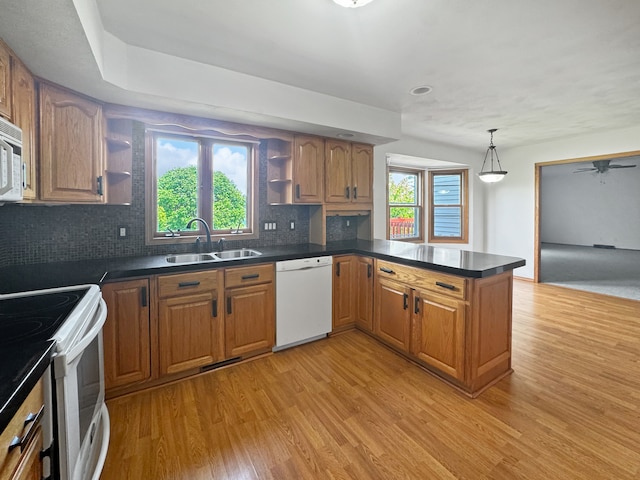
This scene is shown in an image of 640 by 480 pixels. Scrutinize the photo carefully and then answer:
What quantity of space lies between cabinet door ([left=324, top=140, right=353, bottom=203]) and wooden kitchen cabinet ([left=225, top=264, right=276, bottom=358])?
4.03 ft

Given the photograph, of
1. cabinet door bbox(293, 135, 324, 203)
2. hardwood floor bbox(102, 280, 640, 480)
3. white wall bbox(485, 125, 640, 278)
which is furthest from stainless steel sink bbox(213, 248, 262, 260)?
white wall bbox(485, 125, 640, 278)

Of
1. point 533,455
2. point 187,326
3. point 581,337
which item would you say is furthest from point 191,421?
point 581,337

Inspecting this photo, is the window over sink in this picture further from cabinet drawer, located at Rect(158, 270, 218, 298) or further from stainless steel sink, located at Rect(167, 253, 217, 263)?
cabinet drawer, located at Rect(158, 270, 218, 298)

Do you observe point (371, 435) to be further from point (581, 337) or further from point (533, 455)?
point (581, 337)

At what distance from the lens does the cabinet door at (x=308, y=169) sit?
3.23 metres

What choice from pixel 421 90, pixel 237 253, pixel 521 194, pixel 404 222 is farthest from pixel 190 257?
pixel 521 194

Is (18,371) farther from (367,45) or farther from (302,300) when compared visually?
(367,45)

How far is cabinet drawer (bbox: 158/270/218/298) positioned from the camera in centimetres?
226

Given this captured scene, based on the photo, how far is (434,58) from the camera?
2346 mm

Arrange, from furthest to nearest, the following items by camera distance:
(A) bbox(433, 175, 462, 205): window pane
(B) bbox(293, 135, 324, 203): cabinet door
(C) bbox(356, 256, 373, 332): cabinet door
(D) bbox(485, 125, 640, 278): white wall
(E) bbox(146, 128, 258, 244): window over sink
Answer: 1. (A) bbox(433, 175, 462, 205): window pane
2. (D) bbox(485, 125, 640, 278): white wall
3. (B) bbox(293, 135, 324, 203): cabinet door
4. (C) bbox(356, 256, 373, 332): cabinet door
5. (E) bbox(146, 128, 258, 244): window over sink

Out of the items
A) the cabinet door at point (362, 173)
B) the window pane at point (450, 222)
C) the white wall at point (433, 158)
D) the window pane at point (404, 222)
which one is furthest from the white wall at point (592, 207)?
the cabinet door at point (362, 173)

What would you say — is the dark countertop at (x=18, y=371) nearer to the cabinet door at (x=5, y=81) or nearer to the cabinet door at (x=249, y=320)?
the cabinet door at (x=5, y=81)

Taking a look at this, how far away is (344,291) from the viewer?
321 cm

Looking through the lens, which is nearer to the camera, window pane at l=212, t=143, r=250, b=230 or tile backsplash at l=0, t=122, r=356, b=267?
tile backsplash at l=0, t=122, r=356, b=267
